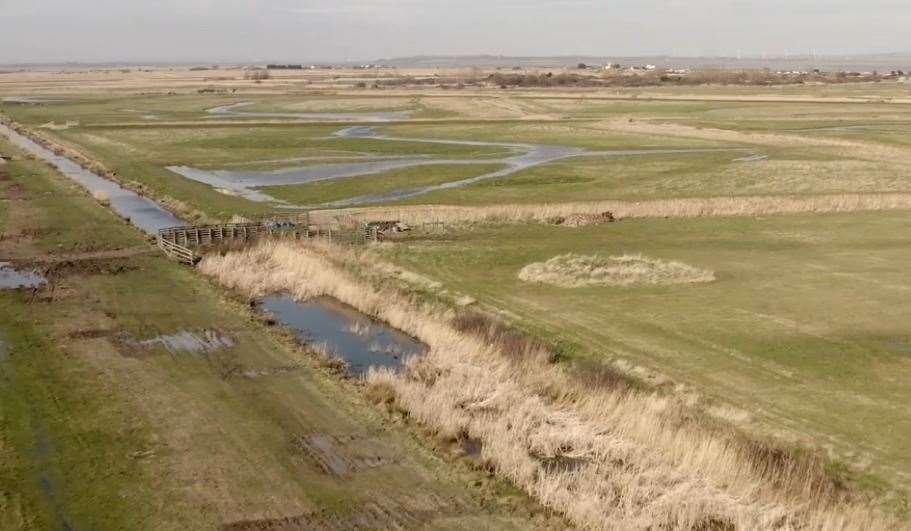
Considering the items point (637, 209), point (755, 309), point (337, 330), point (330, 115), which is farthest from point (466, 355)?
point (330, 115)

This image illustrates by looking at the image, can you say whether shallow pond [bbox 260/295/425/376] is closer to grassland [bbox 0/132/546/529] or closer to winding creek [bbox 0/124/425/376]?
winding creek [bbox 0/124/425/376]

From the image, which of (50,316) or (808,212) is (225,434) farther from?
(808,212)

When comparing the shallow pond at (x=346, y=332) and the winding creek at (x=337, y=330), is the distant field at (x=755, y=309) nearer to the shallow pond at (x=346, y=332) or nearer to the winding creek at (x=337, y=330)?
the shallow pond at (x=346, y=332)

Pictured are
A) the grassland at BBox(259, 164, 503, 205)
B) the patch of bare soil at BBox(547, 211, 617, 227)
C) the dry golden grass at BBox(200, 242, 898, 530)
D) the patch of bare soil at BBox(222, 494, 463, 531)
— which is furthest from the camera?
the grassland at BBox(259, 164, 503, 205)

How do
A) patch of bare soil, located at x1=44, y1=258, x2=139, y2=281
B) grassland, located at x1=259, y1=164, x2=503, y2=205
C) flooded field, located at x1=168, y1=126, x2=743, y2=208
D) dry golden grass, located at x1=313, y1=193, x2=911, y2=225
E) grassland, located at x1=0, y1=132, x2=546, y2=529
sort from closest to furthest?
1. grassland, located at x1=0, y1=132, x2=546, y2=529
2. patch of bare soil, located at x1=44, y1=258, x2=139, y2=281
3. dry golden grass, located at x1=313, y1=193, x2=911, y2=225
4. grassland, located at x1=259, y1=164, x2=503, y2=205
5. flooded field, located at x1=168, y1=126, x2=743, y2=208

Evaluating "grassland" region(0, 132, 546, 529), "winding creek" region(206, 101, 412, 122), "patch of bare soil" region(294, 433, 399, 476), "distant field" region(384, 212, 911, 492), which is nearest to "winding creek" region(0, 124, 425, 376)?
"grassland" region(0, 132, 546, 529)

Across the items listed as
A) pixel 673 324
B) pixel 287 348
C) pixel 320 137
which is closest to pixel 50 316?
pixel 287 348

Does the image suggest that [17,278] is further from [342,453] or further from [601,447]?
[601,447]

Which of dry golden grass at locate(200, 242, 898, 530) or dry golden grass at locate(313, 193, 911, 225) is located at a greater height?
dry golden grass at locate(313, 193, 911, 225)

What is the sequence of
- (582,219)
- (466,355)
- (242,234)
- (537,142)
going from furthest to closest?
(537,142)
(582,219)
(242,234)
(466,355)
